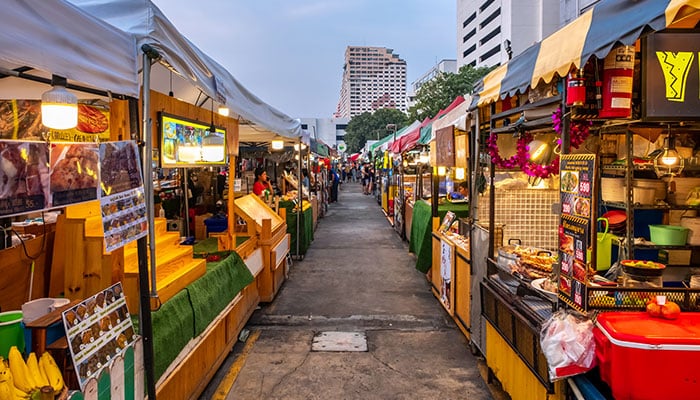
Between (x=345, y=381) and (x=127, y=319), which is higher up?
(x=127, y=319)

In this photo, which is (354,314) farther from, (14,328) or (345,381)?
(14,328)

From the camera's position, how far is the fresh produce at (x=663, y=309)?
262cm

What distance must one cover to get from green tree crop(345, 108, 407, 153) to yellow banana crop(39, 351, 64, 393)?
60785 millimetres

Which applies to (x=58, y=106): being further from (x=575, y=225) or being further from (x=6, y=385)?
(x=575, y=225)

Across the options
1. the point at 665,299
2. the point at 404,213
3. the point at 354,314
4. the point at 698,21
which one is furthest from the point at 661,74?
the point at 404,213

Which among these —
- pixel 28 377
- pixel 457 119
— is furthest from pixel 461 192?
pixel 28 377

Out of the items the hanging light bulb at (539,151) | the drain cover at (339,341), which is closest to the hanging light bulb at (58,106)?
the drain cover at (339,341)

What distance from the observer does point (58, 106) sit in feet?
7.73

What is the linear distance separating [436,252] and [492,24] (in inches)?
2747

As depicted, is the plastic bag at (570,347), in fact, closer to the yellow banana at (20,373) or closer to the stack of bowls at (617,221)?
the stack of bowls at (617,221)

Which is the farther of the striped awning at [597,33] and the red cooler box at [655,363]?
the red cooler box at [655,363]

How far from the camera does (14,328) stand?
7.95 feet

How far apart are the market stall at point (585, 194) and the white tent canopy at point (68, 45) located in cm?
253

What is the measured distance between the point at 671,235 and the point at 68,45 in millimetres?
4749
